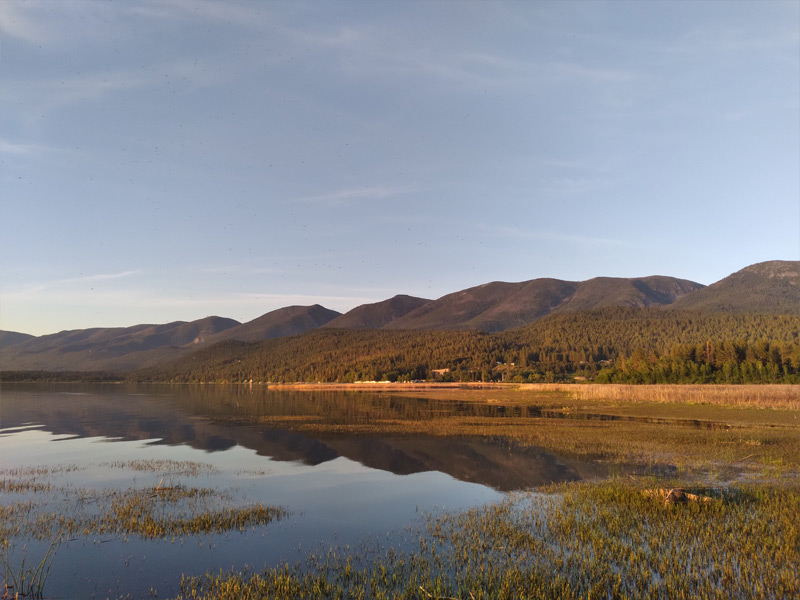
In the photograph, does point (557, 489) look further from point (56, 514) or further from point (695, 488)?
point (56, 514)

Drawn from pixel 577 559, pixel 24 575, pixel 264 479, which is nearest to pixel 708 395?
pixel 264 479

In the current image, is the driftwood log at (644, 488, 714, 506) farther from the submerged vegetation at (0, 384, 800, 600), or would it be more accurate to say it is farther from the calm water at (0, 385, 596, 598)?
the calm water at (0, 385, 596, 598)

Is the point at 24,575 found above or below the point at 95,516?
above

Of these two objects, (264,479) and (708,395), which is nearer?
(264,479)

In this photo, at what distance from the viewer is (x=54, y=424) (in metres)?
62.9

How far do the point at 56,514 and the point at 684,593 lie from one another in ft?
80.8

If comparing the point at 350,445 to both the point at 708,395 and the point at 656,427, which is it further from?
the point at 708,395

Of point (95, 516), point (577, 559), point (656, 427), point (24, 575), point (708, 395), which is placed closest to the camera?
point (24, 575)

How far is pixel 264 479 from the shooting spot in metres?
30.2

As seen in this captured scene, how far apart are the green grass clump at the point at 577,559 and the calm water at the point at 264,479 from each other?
6.36 feet

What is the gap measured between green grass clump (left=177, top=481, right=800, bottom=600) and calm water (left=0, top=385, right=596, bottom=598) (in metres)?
1.94

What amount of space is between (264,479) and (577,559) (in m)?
20.5

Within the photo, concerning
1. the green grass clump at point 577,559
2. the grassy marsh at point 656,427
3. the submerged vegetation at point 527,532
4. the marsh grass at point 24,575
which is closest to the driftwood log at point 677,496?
the submerged vegetation at point 527,532

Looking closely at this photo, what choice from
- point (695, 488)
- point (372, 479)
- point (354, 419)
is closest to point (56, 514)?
point (372, 479)
